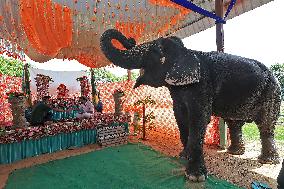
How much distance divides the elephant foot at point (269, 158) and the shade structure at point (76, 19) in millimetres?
3180

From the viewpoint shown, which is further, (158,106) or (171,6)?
(158,106)

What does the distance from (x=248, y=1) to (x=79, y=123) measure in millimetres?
5084

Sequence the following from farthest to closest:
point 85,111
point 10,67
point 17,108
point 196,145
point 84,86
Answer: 1. point 10,67
2. point 84,86
3. point 85,111
4. point 17,108
5. point 196,145

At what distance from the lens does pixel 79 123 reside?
20.1 ft

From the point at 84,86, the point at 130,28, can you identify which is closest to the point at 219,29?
the point at 130,28

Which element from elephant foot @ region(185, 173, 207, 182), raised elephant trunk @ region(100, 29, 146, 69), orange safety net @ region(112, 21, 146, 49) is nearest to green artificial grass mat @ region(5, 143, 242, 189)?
elephant foot @ region(185, 173, 207, 182)

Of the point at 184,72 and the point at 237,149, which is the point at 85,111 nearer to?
the point at 237,149

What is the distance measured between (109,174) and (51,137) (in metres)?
2.23

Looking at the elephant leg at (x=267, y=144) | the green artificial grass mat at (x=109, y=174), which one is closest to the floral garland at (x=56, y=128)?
the green artificial grass mat at (x=109, y=174)

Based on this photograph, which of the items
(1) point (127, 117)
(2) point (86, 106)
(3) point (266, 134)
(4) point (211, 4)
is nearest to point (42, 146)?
(2) point (86, 106)

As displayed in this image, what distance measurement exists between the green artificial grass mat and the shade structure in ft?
8.36

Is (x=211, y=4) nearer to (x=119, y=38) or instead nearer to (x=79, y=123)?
(x=119, y=38)

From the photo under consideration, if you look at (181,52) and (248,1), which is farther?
(248,1)

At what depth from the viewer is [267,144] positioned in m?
4.37
